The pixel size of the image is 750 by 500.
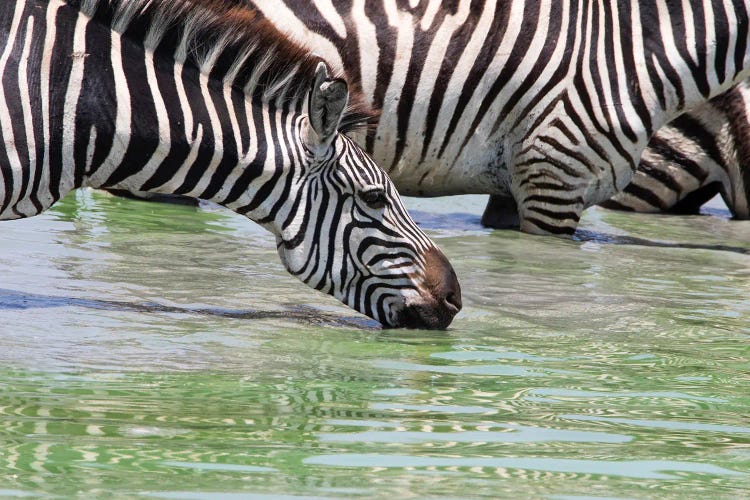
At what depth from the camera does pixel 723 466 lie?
12.6 ft

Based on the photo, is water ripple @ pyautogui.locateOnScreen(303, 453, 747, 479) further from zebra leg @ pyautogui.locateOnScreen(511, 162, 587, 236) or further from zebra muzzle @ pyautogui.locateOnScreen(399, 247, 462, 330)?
zebra leg @ pyautogui.locateOnScreen(511, 162, 587, 236)

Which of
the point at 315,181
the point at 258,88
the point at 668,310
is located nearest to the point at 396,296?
the point at 315,181

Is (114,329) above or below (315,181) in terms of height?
below

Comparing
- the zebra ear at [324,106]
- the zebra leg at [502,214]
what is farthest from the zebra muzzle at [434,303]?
the zebra leg at [502,214]

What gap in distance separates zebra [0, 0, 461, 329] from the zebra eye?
0.01 metres

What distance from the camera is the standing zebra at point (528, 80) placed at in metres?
9.30

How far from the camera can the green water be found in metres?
3.60

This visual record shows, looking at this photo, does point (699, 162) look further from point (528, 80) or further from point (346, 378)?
point (346, 378)

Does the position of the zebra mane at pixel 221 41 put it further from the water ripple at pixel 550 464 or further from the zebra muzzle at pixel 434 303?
the water ripple at pixel 550 464

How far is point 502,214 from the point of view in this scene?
10.6 meters

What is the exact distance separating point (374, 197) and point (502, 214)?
436 centimetres

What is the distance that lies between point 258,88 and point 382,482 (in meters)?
3.16

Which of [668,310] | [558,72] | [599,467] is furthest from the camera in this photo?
[558,72]

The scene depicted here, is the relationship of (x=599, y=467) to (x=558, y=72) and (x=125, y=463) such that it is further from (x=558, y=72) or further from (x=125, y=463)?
(x=558, y=72)
